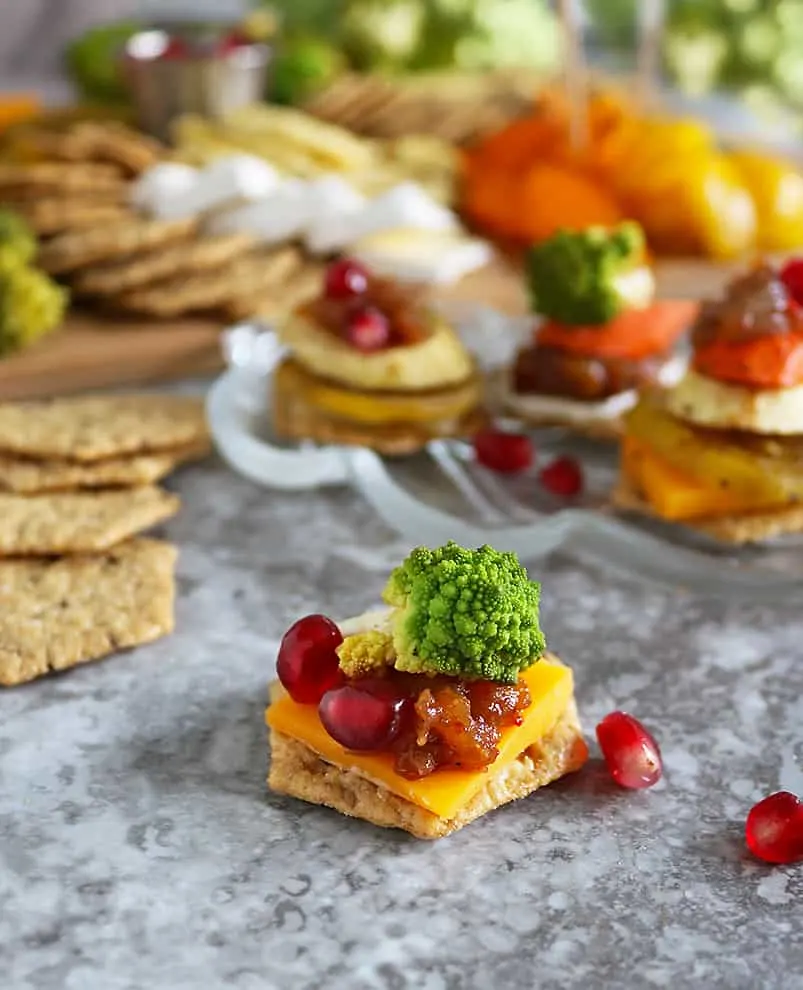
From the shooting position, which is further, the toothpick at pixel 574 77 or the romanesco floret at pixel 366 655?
the toothpick at pixel 574 77

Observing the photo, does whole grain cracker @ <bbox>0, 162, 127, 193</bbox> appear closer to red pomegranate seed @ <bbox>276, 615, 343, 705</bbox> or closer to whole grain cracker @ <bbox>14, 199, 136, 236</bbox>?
whole grain cracker @ <bbox>14, 199, 136, 236</bbox>

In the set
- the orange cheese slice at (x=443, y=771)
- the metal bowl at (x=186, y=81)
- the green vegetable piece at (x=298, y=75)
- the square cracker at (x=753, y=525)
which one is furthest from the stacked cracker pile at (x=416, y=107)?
the orange cheese slice at (x=443, y=771)

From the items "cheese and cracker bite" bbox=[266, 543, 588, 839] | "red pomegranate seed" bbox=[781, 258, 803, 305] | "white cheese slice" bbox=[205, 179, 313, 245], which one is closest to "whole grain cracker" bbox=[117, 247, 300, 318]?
"white cheese slice" bbox=[205, 179, 313, 245]

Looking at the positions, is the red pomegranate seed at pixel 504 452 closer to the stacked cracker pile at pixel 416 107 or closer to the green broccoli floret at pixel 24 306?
the green broccoli floret at pixel 24 306

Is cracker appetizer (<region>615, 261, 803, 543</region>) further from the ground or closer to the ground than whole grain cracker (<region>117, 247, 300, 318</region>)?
further from the ground

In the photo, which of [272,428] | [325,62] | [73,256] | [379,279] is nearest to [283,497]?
[272,428]
